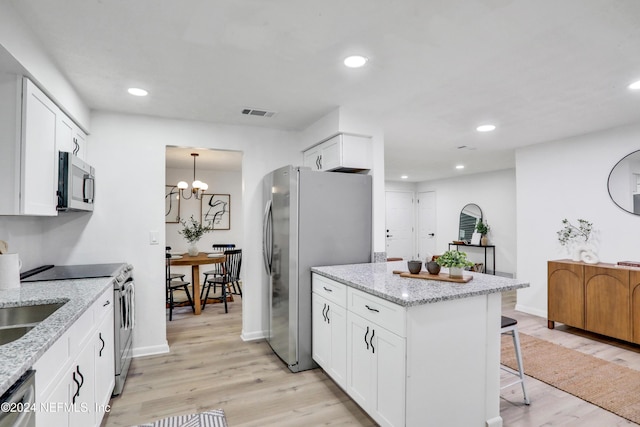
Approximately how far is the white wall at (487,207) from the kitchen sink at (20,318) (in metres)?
7.42

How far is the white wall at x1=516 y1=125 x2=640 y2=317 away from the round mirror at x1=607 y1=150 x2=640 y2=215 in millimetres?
54

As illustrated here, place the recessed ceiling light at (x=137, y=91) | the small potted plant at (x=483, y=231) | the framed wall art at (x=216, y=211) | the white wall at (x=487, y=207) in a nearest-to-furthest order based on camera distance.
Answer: the recessed ceiling light at (x=137, y=91) < the white wall at (x=487, y=207) < the framed wall art at (x=216, y=211) < the small potted plant at (x=483, y=231)

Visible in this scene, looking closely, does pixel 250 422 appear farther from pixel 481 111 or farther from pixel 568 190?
pixel 568 190

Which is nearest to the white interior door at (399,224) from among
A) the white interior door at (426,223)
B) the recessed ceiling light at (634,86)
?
the white interior door at (426,223)

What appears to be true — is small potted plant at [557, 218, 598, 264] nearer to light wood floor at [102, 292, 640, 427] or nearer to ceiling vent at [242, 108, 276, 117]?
light wood floor at [102, 292, 640, 427]

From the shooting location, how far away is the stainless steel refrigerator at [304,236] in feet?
9.82

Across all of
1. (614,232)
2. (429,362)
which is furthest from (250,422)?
(614,232)

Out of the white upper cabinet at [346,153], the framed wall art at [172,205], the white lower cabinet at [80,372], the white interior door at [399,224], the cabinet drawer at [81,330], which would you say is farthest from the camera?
the white interior door at [399,224]

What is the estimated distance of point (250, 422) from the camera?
223 cm

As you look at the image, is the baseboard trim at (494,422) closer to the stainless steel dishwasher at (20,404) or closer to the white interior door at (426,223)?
the stainless steel dishwasher at (20,404)

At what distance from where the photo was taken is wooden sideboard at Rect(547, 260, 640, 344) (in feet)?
11.2

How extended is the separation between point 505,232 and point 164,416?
6.95 m

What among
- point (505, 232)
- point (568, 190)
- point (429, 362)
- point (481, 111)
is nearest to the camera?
point (429, 362)

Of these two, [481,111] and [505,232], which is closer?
[481,111]
